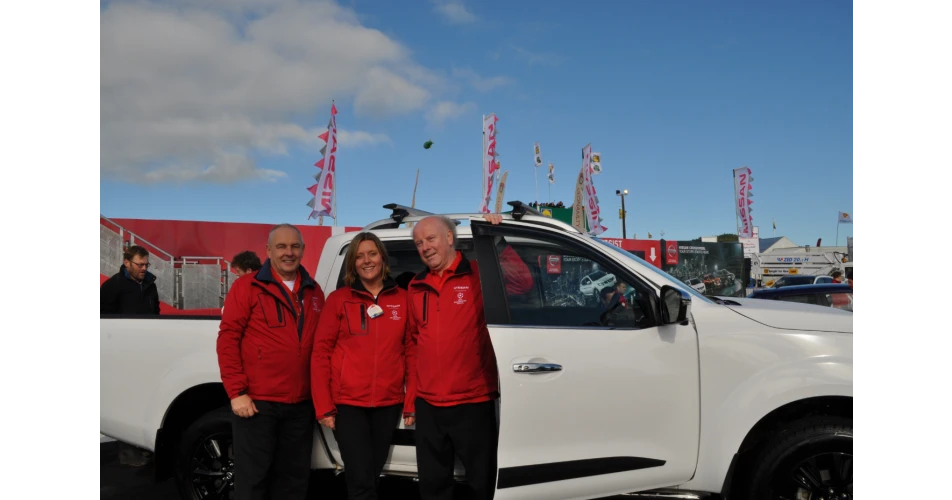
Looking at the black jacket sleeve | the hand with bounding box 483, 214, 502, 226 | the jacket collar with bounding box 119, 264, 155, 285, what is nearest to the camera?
the hand with bounding box 483, 214, 502, 226

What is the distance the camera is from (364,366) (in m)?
3.07

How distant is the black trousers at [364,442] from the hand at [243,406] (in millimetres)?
419

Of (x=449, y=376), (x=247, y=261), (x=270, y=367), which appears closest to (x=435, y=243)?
(x=449, y=376)

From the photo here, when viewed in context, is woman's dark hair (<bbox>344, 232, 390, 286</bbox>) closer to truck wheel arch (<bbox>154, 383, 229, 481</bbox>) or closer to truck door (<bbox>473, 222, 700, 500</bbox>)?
truck door (<bbox>473, 222, 700, 500</bbox>)

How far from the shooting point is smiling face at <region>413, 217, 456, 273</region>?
3.04 meters

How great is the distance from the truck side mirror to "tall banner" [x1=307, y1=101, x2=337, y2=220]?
12.5 metres

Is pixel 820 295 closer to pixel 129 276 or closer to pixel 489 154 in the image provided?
pixel 129 276

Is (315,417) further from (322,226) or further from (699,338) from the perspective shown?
(322,226)

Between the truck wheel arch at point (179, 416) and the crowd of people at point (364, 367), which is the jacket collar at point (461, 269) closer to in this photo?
the crowd of people at point (364, 367)

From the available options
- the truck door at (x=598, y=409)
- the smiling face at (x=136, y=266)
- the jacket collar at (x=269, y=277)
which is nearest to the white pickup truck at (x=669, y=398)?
the truck door at (x=598, y=409)

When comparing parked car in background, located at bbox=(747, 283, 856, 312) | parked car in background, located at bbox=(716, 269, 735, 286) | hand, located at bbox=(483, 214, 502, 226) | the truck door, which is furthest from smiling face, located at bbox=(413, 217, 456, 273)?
parked car in background, located at bbox=(716, 269, 735, 286)

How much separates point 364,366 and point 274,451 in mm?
684

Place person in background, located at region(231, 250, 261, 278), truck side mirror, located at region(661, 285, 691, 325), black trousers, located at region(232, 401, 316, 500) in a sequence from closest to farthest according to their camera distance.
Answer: truck side mirror, located at region(661, 285, 691, 325), black trousers, located at region(232, 401, 316, 500), person in background, located at region(231, 250, 261, 278)
